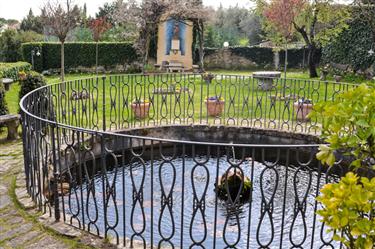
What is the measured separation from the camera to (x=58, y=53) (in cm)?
2205

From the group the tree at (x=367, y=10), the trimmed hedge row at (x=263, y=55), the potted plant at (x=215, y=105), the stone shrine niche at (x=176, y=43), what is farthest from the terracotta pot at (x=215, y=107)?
the trimmed hedge row at (x=263, y=55)

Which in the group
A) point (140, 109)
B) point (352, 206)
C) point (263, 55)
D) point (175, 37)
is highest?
point (175, 37)

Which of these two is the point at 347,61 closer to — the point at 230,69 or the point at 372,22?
the point at 372,22

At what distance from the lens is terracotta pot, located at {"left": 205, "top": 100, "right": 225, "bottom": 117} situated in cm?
976

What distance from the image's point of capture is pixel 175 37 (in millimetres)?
22688

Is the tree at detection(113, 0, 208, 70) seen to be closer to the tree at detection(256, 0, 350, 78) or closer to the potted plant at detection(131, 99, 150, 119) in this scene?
the tree at detection(256, 0, 350, 78)

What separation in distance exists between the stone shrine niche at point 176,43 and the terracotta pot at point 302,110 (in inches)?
534

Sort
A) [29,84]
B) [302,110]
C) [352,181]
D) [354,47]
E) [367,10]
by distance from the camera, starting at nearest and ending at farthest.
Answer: [352,181] < [29,84] < [302,110] < [367,10] < [354,47]

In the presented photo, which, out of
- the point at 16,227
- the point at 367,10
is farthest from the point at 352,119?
the point at 367,10

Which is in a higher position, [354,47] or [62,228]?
[354,47]

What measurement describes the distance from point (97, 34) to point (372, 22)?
12.3 meters

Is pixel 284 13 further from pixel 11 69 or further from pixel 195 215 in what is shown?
pixel 195 215

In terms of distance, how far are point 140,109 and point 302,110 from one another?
3636mm

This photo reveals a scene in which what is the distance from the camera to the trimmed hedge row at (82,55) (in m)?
22.0
